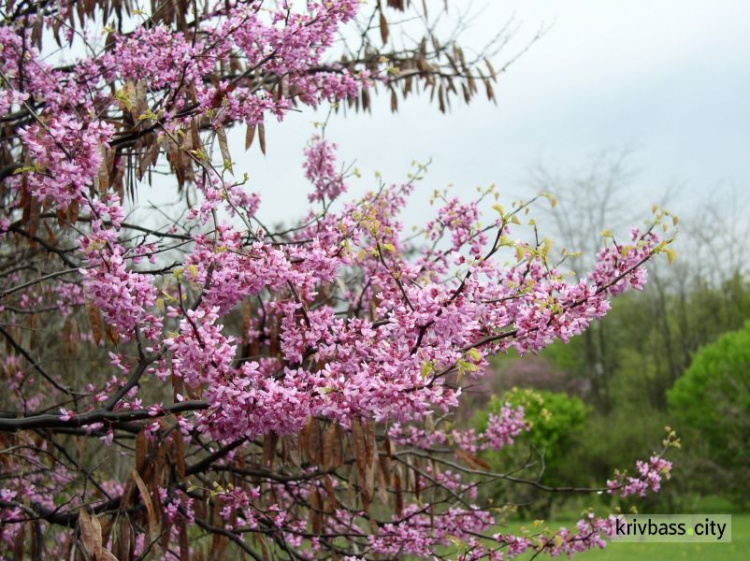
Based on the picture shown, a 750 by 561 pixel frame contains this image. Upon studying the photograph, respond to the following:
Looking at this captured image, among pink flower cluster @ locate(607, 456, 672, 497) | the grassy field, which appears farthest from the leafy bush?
pink flower cluster @ locate(607, 456, 672, 497)

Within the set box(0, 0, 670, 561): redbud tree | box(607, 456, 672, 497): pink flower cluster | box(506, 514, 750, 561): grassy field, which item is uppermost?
box(0, 0, 670, 561): redbud tree

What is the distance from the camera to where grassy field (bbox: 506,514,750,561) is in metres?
11.3

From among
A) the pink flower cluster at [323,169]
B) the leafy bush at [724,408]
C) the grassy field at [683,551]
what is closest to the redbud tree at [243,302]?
the pink flower cluster at [323,169]

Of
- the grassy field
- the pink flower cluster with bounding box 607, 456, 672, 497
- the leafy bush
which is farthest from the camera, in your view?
the leafy bush

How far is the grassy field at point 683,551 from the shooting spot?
37.1ft

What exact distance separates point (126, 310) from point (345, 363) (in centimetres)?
61

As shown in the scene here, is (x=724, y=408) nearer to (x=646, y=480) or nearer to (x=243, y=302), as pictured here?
(x=646, y=480)

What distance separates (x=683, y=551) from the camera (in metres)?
12.1

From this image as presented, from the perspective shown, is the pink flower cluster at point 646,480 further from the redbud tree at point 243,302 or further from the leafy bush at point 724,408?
the leafy bush at point 724,408

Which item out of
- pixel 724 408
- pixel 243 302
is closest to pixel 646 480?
pixel 243 302

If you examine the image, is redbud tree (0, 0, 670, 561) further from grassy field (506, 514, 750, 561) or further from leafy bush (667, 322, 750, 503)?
leafy bush (667, 322, 750, 503)

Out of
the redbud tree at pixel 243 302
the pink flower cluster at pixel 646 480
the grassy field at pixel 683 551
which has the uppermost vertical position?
the redbud tree at pixel 243 302

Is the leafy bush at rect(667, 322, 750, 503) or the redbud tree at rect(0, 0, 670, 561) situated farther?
the leafy bush at rect(667, 322, 750, 503)

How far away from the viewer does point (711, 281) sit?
80.1 ft
